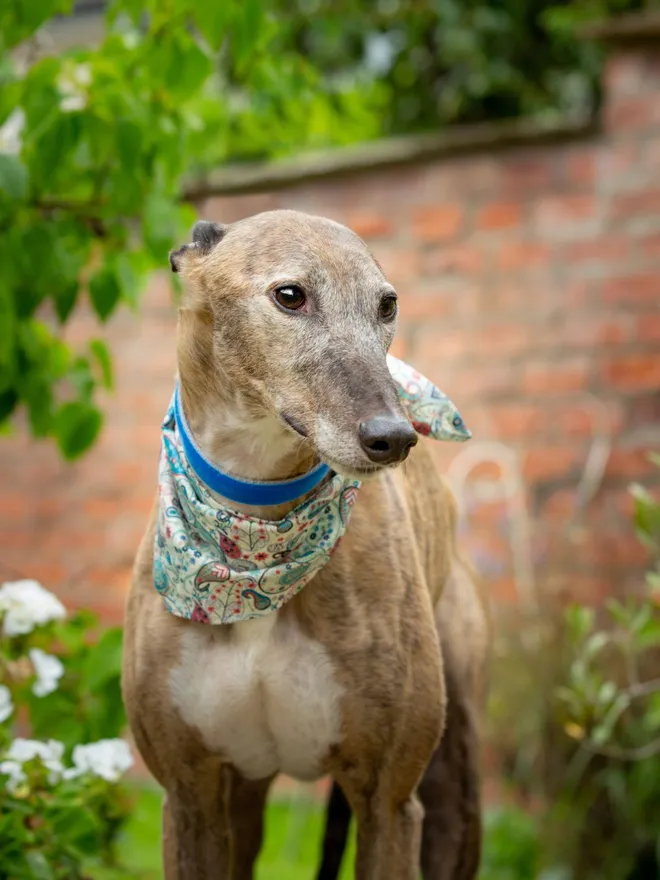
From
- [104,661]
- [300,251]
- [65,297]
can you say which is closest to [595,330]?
[65,297]

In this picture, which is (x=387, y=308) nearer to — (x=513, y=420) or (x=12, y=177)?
(x=12, y=177)

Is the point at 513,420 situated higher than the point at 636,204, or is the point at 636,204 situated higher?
the point at 636,204

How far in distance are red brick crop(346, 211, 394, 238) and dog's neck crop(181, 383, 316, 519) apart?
269cm

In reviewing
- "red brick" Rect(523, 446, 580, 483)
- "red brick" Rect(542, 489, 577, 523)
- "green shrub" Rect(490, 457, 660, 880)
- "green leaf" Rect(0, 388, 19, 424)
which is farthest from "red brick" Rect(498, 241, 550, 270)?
"green leaf" Rect(0, 388, 19, 424)

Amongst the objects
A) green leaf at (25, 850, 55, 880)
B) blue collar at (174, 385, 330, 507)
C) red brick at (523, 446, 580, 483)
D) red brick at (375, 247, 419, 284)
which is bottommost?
red brick at (523, 446, 580, 483)

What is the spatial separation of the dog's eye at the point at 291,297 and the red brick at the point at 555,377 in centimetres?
263

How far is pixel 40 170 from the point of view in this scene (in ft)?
8.76

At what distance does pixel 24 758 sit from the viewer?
2.50 metres

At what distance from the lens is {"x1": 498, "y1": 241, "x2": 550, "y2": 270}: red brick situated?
4.42 metres

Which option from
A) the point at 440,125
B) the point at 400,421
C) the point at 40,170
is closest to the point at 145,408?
the point at 440,125

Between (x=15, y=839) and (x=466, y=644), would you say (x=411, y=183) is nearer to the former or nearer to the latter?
(x=466, y=644)

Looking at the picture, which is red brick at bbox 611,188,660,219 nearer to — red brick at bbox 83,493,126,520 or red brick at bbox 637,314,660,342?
red brick at bbox 637,314,660,342

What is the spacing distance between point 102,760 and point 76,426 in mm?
851

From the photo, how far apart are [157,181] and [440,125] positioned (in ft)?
8.95
